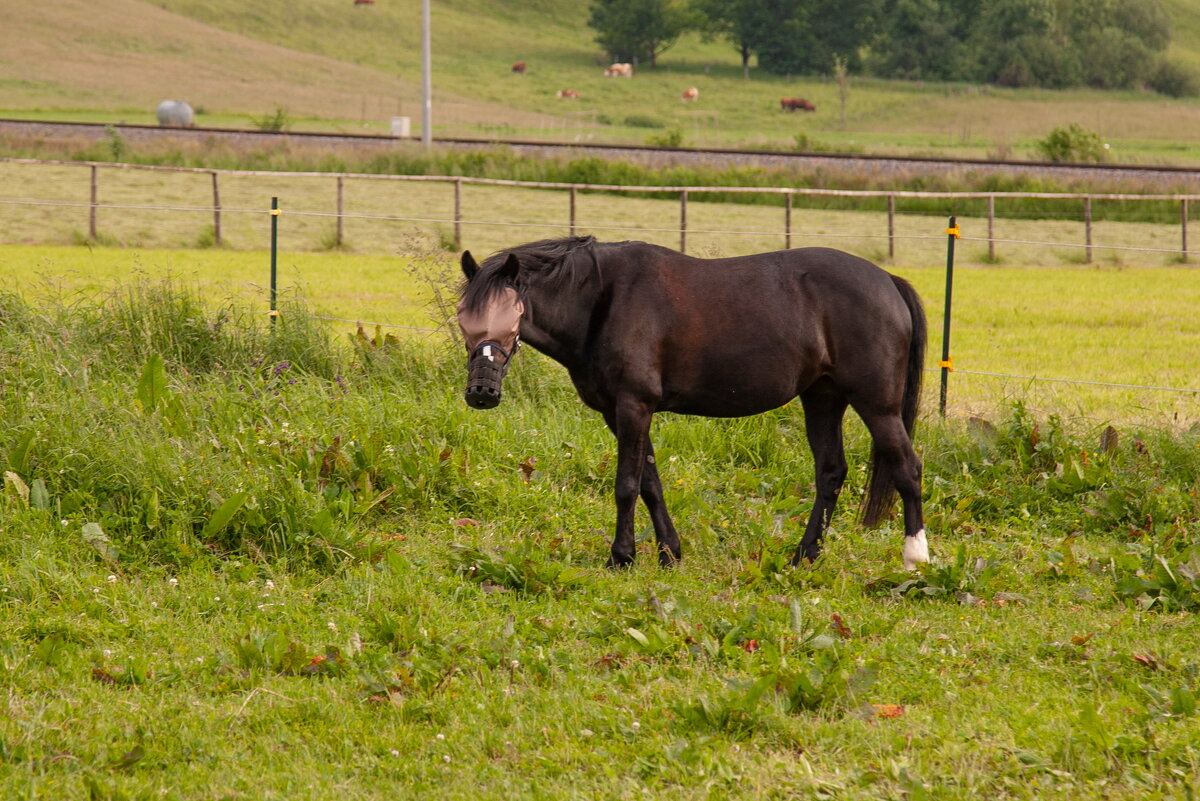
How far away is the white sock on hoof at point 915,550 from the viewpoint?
5805 mm

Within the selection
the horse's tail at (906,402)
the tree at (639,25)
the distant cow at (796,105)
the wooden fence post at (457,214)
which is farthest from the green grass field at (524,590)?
the tree at (639,25)

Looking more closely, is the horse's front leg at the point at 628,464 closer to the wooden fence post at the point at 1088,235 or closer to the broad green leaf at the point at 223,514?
the broad green leaf at the point at 223,514

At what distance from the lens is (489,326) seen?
5324mm

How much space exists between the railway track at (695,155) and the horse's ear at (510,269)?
2432 centimetres

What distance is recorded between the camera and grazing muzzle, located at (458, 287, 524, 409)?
526 cm

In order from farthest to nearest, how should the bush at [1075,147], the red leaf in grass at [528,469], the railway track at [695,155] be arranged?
the bush at [1075,147]
the railway track at [695,155]
the red leaf in grass at [528,469]

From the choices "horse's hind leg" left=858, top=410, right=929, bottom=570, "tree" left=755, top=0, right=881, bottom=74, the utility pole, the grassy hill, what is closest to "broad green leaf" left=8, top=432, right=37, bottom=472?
"horse's hind leg" left=858, top=410, right=929, bottom=570

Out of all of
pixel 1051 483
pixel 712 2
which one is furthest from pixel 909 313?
pixel 712 2

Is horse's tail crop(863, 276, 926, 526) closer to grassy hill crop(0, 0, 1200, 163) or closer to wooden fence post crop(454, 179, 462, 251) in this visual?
wooden fence post crop(454, 179, 462, 251)

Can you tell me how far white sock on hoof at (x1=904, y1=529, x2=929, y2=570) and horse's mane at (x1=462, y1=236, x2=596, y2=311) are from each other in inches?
79.6

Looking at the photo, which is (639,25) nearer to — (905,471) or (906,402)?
(906,402)

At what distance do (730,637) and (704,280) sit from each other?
178 cm

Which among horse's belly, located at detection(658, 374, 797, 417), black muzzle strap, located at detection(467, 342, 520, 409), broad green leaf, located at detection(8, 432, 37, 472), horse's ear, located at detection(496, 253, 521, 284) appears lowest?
broad green leaf, located at detection(8, 432, 37, 472)

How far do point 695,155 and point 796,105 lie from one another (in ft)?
152
